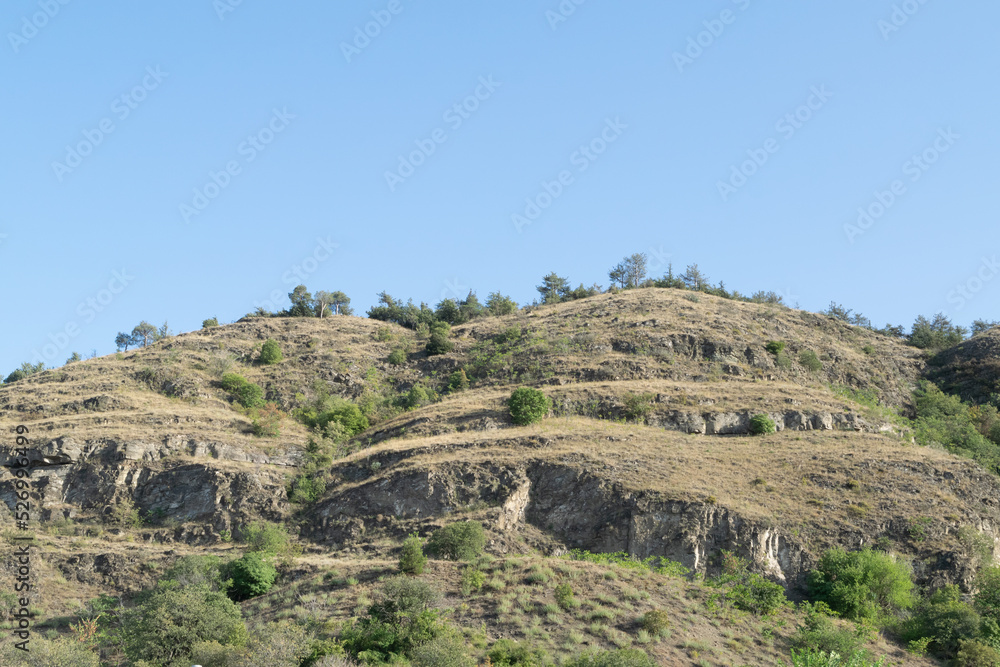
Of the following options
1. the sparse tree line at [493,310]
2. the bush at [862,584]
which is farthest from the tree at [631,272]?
the bush at [862,584]

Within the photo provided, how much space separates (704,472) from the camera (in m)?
41.4

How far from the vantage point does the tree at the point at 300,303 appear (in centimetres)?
8000

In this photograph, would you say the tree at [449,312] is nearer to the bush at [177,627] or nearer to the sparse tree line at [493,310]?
the sparse tree line at [493,310]

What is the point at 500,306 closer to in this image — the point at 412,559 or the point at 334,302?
the point at 334,302

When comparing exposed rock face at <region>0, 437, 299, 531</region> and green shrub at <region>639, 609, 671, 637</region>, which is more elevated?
exposed rock face at <region>0, 437, 299, 531</region>

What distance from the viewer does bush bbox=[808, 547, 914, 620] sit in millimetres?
33781

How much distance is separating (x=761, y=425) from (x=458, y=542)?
20.5 metres

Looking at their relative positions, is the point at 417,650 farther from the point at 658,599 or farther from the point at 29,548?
the point at 29,548

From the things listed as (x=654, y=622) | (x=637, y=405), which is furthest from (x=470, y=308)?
(x=654, y=622)

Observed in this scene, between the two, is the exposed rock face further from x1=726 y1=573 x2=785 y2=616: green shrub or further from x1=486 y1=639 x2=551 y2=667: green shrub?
x1=726 y1=573 x2=785 y2=616: green shrub

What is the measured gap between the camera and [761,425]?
4719 centimetres

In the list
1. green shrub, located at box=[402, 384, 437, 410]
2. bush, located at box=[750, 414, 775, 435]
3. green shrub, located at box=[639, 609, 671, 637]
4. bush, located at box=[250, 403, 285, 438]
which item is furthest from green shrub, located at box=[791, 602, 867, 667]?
bush, located at box=[250, 403, 285, 438]

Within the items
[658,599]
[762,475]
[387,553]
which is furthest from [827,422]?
[387,553]

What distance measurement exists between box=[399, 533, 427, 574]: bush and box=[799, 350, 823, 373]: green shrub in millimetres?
36062
